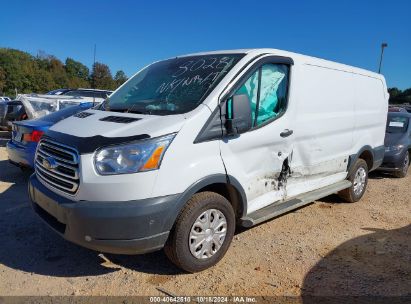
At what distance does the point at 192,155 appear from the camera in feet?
10.3

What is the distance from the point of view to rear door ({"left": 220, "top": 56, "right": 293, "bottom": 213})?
3.55 metres

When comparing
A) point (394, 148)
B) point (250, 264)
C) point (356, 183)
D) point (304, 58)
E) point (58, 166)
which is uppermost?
point (304, 58)

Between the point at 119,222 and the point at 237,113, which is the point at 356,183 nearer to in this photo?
the point at 237,113

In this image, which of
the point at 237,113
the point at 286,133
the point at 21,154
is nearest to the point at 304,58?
the point at 286,133

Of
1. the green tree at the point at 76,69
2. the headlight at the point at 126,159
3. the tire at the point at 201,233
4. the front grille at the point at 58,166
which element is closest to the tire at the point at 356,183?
the tire at the point at 201,233

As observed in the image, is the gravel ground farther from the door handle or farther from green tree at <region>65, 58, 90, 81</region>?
green tree at <region>65, 58, 90, 81</region>

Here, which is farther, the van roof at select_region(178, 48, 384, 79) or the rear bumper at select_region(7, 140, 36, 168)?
the rear bumper at select_region(7, 140, 36, 168)

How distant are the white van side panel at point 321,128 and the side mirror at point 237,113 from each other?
3.40 feet

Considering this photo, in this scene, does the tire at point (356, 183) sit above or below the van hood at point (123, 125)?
below

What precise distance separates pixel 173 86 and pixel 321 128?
2.05 meters

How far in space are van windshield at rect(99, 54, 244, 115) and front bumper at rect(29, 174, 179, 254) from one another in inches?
36.3

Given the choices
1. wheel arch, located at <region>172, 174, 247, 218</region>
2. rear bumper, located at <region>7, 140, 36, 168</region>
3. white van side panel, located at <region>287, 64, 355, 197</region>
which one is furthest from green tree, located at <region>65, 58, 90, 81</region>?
wheel arch, located at <region>172, 174, 247, 218</region>

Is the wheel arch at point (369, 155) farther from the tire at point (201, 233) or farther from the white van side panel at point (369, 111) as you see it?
the tire at point (201, 233)

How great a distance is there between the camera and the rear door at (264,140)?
355cm
